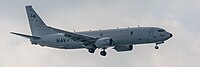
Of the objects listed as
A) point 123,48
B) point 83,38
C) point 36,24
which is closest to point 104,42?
point 83,38

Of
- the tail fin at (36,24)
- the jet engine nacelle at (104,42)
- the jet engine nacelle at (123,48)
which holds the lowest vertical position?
the jet engine nacelle at (123,48)

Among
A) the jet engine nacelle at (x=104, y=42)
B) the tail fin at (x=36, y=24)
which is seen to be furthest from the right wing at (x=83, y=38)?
the tail fin at (x=36, y=24)

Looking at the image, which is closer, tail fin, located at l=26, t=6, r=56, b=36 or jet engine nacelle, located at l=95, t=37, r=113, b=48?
jet engine nacelle, located at l=95, t=37, r=113, b=48

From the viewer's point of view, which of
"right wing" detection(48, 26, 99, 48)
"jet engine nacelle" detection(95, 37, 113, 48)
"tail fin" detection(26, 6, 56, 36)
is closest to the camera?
"jet engine nacelle" detection(95, 37, 113, 48)

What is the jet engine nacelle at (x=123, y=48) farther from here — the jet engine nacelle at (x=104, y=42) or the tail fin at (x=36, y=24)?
Answer: the tail fin at (x=36, y=24)

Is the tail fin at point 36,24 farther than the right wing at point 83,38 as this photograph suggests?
Yes

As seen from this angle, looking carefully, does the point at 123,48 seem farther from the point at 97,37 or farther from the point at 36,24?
the point at 36,24

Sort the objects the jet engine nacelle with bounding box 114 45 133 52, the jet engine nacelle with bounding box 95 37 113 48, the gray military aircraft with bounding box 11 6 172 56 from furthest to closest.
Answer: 1. the jet engine nacelle with bounding box 114 45 133 52
2. the jet engine nacelle with bounding box 95 37 113 48
3. the gray military aircraft with bounding box 11 6 172 56

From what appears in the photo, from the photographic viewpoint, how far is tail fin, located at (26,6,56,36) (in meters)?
128

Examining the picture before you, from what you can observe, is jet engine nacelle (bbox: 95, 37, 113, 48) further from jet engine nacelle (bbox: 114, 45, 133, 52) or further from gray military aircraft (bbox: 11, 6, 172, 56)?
jet engine nacelle (bbox: 114, 45, 133, 52)

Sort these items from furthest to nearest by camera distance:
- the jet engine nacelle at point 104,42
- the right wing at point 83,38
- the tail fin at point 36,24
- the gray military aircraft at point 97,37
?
the tail fin at point 36,24
the right wing at point 83,38
the jet engine nacelle at point 104,42
the gray military aircraft at point 97,37

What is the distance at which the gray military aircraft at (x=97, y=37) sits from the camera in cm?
11169

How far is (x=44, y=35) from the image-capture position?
127m

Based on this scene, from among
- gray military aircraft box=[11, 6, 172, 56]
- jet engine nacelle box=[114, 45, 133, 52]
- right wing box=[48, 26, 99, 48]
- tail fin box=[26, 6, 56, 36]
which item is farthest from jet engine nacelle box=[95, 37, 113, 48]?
tail fin box=[26, 6, 56, 36]
